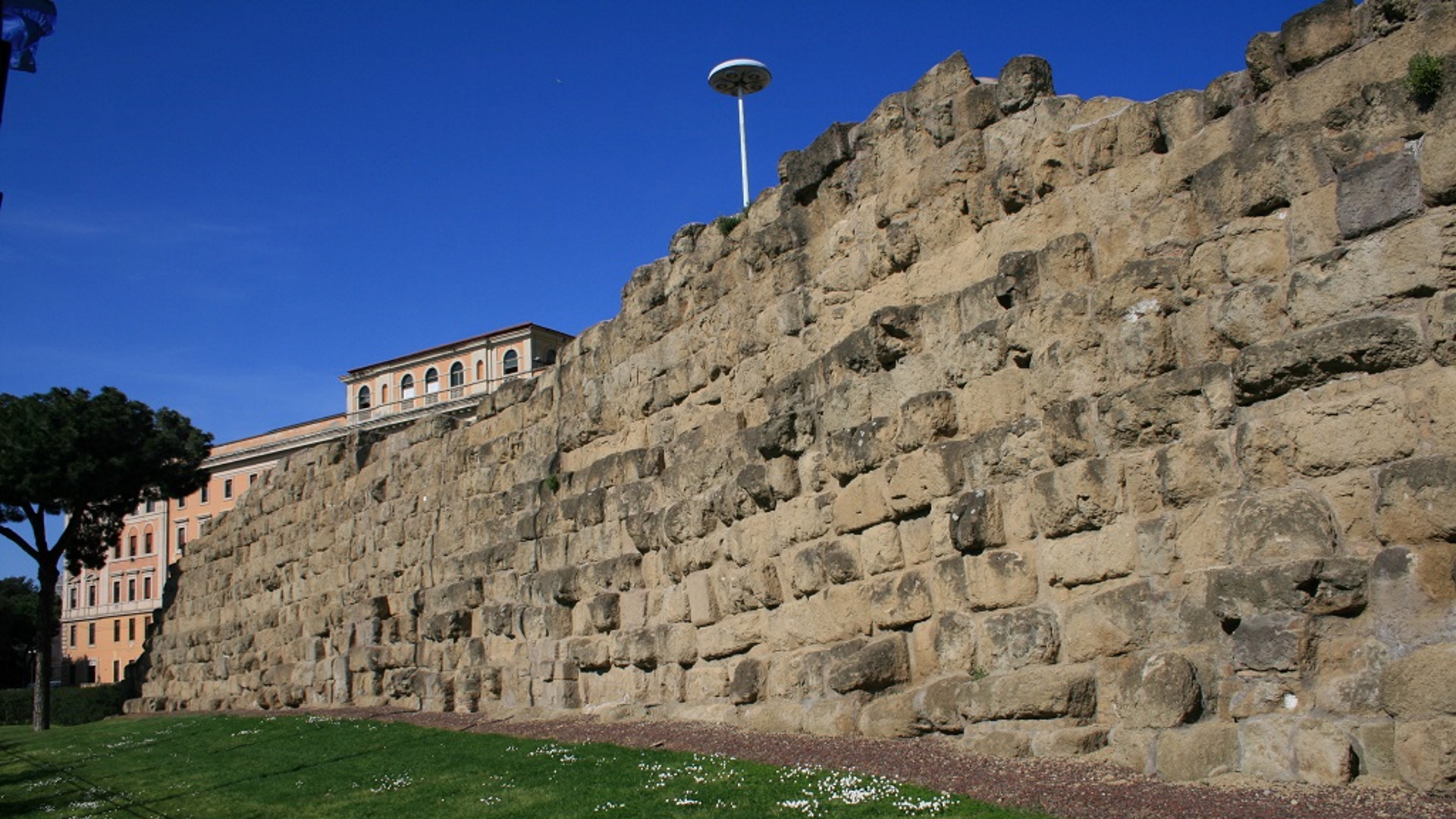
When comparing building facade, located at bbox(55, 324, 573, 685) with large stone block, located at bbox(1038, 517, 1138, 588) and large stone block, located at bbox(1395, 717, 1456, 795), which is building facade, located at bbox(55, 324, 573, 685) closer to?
large stone block, located at bbox(1038, 517, 1138, 588)

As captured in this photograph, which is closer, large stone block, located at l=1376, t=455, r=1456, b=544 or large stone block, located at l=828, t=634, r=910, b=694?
large stone block, located at l=1376, t=455, r=1456, b=544

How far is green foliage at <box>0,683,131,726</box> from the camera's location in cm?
3119

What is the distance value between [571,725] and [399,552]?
7.63 m

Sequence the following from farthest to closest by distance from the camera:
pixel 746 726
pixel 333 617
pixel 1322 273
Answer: pixel 333 617
pixel 746 726
pixel 1322 273

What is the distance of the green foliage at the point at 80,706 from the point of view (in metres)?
31.2

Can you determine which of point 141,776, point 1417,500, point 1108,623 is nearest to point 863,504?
point 1108,623

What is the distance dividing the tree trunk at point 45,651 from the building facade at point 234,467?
21.5 metres

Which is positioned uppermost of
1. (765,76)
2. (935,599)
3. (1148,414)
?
(765,76)

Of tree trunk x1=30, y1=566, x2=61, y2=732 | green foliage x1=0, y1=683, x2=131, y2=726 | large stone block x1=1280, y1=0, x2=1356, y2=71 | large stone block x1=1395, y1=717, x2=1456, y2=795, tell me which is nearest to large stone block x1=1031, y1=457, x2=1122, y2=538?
large stone block x1=1395, y1=717, x2=1456, y2=795

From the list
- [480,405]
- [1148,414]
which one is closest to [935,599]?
[1148,414]

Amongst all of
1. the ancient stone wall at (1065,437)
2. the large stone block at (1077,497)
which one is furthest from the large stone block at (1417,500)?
the large stone block at (1077,497)

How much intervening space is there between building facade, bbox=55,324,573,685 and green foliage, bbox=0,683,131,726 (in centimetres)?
2020

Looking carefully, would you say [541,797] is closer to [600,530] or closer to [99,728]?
[600,530]

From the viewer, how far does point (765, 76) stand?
21.0 metres
